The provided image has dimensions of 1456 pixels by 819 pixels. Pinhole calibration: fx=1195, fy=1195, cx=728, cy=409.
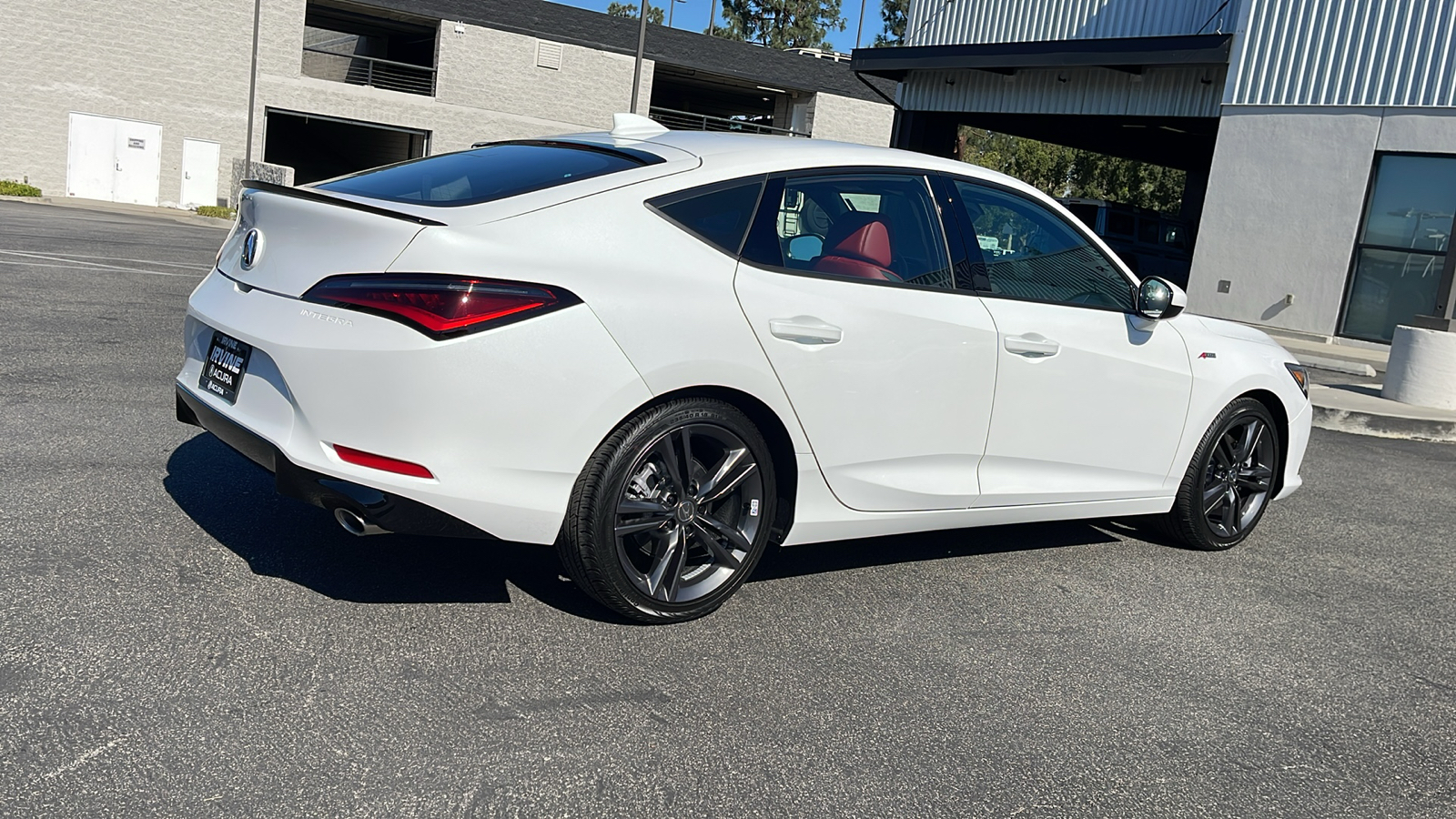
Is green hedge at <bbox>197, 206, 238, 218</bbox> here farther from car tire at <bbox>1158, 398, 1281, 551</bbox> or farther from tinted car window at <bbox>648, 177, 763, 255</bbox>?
tinted car window at <bbox>648, 177, 763, 255</bbox>

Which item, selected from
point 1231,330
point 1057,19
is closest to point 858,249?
point 1231,330

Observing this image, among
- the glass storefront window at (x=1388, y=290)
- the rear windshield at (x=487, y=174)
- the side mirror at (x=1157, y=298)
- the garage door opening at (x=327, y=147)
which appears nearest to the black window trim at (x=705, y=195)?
the rear windshield at (x=487, y=174)

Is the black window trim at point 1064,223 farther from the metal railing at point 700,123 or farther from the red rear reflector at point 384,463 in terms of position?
the metal railing at point 700,123

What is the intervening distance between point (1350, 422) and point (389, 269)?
9481 millimetres

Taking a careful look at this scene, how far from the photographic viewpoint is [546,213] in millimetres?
3568

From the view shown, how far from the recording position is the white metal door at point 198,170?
35.8 meters

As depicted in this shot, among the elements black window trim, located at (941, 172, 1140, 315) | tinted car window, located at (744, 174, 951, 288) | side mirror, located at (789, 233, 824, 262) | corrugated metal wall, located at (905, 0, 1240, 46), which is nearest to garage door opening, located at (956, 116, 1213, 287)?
corrugated metal wall, located at (905, 0, 1240, 46)

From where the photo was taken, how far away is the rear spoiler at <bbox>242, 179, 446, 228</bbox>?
3.45m

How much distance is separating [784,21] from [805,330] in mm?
84343

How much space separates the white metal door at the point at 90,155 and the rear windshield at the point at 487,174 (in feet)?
116

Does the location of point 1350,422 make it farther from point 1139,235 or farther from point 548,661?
point 1139,235

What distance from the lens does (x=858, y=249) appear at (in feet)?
13.9

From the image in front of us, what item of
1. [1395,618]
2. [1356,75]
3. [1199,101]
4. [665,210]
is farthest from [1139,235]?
[665,210]

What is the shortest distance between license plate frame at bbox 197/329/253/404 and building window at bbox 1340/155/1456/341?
684 inches
